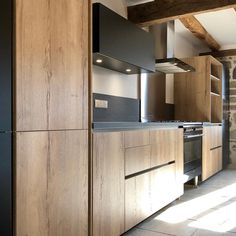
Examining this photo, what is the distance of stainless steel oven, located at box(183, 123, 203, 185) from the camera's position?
3791 millimetres

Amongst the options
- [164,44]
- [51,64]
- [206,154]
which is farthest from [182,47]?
[51,64]

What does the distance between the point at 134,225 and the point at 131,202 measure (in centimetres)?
22

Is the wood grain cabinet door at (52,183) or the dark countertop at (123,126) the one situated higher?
the dark countertop at (123,126)

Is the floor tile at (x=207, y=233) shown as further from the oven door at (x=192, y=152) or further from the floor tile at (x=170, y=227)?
the oven door at (x=192, y=152)

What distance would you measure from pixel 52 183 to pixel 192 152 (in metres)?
2.80

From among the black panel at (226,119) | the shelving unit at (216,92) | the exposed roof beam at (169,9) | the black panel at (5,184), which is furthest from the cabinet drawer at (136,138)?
the black panel at (226,119)

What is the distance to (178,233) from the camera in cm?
247

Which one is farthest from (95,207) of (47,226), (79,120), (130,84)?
(130,84)

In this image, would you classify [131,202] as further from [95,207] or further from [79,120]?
[79,120]

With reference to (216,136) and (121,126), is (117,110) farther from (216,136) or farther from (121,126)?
(216,136)

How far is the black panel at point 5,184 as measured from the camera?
138 centimetres

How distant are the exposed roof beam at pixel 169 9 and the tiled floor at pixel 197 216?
222cm

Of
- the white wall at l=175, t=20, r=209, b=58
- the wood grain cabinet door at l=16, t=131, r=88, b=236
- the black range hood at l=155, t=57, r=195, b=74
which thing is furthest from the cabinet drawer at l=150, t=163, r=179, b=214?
the white wall at l=175, t=20, r=209, b=58

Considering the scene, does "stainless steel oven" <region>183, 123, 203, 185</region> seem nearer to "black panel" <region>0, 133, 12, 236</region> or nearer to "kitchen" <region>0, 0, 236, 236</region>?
"kitchen" <region>0, 0, 236, 236</region>
